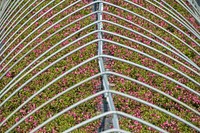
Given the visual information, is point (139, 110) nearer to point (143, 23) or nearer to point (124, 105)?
point (124, 105)

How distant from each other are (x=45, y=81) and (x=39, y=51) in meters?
1.13

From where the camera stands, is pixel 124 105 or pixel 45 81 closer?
pixel 124 105

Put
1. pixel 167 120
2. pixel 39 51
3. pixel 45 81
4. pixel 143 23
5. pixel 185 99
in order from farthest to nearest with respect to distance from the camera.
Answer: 1. pixel 143 23
2. pixel 39 51
3. pixel 45 81
4. pixel 185 99
5. pixel 167 120

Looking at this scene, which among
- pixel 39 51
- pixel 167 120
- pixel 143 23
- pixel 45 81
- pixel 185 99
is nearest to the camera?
pixel 167 120

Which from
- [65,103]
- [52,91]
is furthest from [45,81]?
[65,103]

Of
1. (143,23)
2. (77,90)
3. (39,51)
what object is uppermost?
(143,23)

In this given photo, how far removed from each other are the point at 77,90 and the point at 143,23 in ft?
9.71

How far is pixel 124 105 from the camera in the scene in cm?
658

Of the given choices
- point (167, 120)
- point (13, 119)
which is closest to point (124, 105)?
point (167, 120)

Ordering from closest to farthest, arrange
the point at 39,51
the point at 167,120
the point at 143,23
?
the point at 167,120 → the point at 39,51 → the point at 143,23

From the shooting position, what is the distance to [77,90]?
6973 mm

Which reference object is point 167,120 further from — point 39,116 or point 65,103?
point 39,116

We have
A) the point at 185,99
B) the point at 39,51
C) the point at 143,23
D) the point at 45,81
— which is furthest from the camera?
the point at 143,23

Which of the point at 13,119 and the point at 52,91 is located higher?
the point at 52,91
